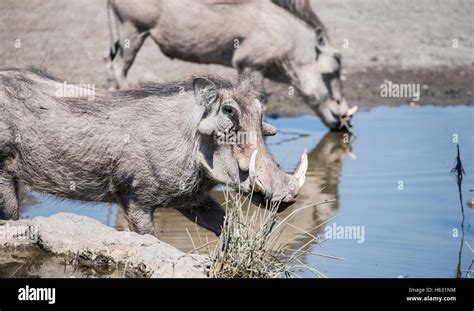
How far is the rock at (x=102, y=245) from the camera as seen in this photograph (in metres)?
5.30

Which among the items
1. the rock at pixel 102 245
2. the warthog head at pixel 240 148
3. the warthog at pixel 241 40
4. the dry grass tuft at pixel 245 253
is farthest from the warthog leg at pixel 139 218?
the warthog at pixel 241 40

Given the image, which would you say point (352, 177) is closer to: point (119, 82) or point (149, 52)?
point (119, 82)

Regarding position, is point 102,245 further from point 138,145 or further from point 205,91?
point 205,91

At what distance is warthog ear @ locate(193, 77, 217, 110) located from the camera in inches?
232

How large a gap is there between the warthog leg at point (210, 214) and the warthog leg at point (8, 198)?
102cm

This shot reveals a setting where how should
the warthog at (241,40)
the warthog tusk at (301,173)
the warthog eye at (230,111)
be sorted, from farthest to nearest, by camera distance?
the warthog at (241,40) → the warthog tusk at (301,173) → the warthog eye at (230,111)

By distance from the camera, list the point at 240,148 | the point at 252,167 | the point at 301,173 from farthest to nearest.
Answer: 1. the point at 301,173
2. the point at 240,148
3. the point at 252,167

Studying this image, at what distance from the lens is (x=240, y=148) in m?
5.81

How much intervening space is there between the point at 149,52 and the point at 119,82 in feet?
5.89

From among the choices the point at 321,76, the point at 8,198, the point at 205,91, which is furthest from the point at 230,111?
the point at 321,76

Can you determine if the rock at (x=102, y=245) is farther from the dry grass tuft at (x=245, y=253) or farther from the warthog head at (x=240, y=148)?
the warthog head at (x=240, y=148)

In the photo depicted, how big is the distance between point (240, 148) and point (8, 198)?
1.39m

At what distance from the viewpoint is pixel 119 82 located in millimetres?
11562
